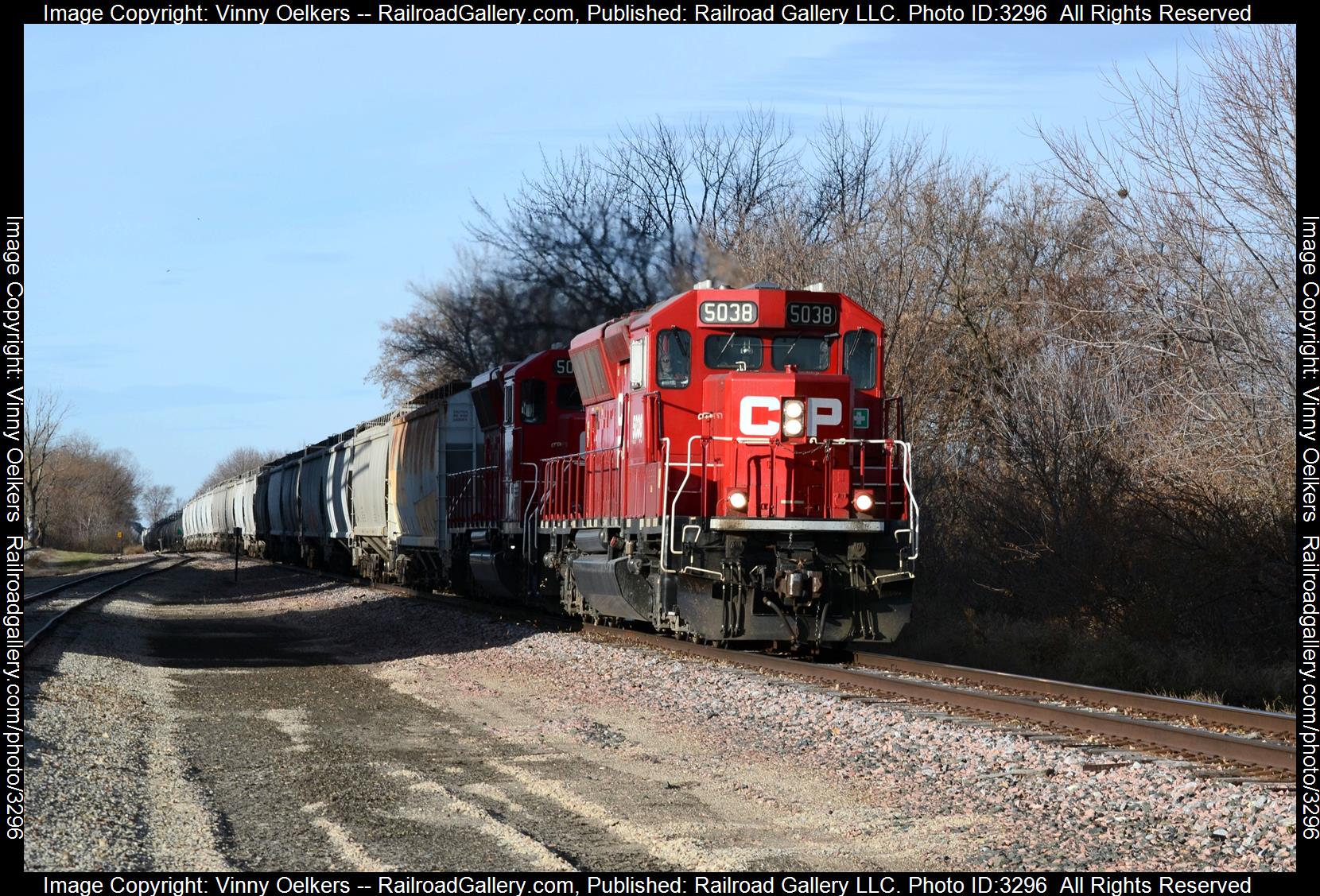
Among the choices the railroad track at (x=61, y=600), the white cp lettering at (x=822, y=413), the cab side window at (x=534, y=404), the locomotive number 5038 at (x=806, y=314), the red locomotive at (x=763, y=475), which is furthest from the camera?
the cab side window at (x=534, y=404)

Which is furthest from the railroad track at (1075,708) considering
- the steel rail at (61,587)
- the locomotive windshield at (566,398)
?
the steel rail at (61,587)

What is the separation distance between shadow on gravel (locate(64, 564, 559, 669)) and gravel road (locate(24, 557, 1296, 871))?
68.5 inches

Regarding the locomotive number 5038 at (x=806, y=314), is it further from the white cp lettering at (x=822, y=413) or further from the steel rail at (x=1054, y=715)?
the steel rail at (x=1054, y=715)

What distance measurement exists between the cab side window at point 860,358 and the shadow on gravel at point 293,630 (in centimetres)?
553

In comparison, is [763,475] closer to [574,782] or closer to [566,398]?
[574,782]

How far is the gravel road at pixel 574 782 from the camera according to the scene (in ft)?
18.9

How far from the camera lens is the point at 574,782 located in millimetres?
7410

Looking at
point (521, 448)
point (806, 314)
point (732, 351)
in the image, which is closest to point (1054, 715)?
point (806, 314)

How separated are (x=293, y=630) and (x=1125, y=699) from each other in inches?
496

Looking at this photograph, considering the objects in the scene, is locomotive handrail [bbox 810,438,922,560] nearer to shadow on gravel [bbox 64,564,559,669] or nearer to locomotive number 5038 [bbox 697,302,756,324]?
locomotive number 5038 [bbox 697,302,756,324]

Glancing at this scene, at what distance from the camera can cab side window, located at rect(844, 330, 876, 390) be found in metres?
12.9
